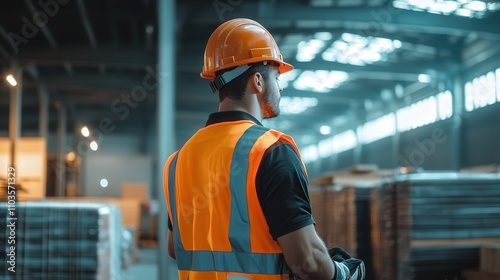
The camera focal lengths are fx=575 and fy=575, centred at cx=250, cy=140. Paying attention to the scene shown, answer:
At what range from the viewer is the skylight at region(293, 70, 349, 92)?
17.1 m

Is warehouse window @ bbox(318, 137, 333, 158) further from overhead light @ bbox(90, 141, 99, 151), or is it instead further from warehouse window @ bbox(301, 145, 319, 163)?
overhead light @ bbox(90, 141, 99, 151)

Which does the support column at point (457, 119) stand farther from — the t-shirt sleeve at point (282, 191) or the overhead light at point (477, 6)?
the t-shirt sleeve at point (282, 191)

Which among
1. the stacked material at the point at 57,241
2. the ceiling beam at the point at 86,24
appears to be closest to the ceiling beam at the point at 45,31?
the ceiling beam at the point at 86,24

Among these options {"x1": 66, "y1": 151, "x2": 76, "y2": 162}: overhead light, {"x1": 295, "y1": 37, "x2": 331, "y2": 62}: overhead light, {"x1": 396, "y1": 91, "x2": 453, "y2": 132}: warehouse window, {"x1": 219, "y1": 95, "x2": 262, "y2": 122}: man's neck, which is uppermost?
{"x1": 295, "y1": 37, "x2": 331, "y2": 62}: overhead light

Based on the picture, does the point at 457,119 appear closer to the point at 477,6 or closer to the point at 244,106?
the point at 477,6

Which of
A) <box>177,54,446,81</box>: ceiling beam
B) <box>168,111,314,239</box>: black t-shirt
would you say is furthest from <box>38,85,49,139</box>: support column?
<box>168,111,314,239</box>: black t-shirt

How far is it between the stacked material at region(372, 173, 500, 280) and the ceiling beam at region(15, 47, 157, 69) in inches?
334

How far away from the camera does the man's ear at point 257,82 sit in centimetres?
184

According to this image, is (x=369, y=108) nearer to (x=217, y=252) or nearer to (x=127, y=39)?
(x=127, y=39)

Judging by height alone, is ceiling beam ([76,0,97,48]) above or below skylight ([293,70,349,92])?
above

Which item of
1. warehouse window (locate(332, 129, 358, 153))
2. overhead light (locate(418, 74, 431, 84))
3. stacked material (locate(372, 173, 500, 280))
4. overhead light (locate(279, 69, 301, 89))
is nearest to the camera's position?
stacked material (locate(372, 173, 500, 280))

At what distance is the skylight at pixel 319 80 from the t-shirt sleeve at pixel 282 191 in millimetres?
15278

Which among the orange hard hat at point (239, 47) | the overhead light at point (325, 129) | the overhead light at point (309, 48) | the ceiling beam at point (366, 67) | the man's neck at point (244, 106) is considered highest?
the overhead light at point (309, 48)

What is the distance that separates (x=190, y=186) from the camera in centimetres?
182
